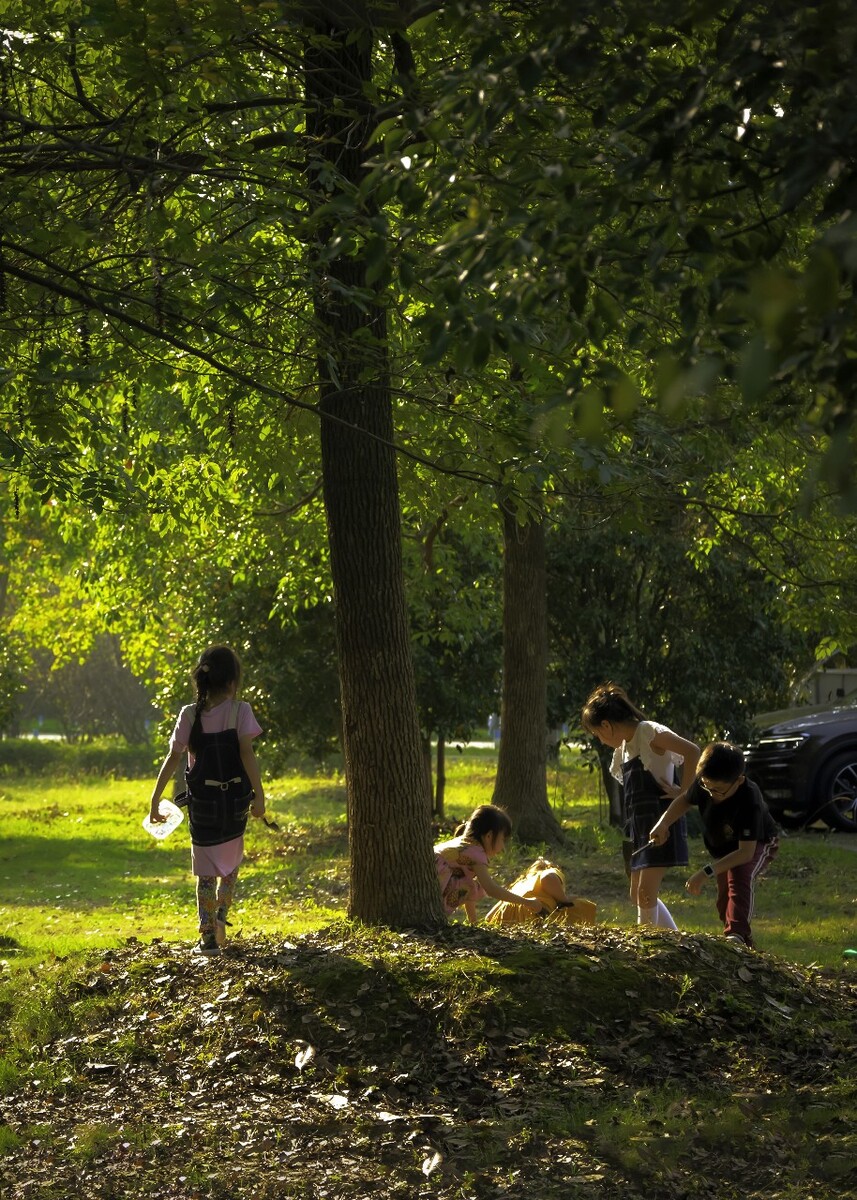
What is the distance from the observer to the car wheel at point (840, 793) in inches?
665

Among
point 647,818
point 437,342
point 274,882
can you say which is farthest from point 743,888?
point 274,882

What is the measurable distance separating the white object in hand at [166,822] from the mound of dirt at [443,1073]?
91 cm

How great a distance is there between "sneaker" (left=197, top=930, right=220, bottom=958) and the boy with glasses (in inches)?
94.2

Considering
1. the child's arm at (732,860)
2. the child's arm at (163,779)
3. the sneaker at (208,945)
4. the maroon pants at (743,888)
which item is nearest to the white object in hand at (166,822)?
the child's arm at (163,779)

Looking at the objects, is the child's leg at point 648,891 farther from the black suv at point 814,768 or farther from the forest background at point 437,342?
the black suv at point 814,768

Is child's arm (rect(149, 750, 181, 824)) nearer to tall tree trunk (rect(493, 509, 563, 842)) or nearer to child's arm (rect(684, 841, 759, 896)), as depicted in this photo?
child's arm (rect(684, 841, 759, 896))

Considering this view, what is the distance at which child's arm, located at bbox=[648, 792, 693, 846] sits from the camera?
26.3ft

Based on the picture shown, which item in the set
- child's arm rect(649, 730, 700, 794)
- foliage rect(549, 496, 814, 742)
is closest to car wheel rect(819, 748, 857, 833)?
foliage rect(549, 496, 814, 742)

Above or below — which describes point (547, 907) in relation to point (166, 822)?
below

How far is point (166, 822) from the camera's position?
28.8ft

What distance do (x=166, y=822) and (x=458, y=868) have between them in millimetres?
1723

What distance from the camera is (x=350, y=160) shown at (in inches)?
313

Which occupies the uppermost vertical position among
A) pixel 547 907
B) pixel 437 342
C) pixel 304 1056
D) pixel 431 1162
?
pixel 437 342

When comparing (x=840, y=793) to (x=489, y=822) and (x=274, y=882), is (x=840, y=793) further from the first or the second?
(x=489, y=822)
